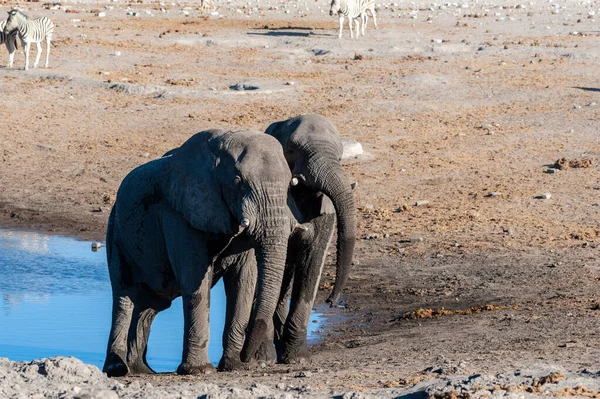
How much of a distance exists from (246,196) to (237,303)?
0.94 meters

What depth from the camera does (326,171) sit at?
8406 millimetres

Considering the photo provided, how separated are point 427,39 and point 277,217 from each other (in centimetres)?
2170

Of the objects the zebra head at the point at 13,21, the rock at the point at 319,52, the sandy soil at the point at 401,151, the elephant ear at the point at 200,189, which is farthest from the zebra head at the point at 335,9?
the elephant ear at the point at 200,189

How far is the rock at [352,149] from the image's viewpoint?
16734 mm

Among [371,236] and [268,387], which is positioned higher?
[268,387]

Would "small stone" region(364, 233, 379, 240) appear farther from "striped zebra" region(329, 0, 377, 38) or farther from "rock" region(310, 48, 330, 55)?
"striped zebra" region(329, 0, 377, 38)

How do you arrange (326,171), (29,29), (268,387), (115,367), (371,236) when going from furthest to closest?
(29,29)
(371,236)
(115,367)
(326,171)
(268,387)

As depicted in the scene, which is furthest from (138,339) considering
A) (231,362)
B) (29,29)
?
(29,29)

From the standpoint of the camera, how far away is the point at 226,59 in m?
25.1

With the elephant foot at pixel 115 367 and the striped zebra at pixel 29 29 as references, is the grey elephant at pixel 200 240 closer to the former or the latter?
the elephant foot at pixel 115 367

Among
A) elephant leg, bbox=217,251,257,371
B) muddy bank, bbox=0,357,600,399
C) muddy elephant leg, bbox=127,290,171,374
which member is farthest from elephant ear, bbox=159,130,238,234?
muddy bank, bbox=0,357,600,399

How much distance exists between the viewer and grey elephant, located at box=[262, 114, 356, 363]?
8.37m

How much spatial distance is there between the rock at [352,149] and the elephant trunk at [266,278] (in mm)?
9107

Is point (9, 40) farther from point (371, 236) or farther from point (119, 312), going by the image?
point (119, 312)
